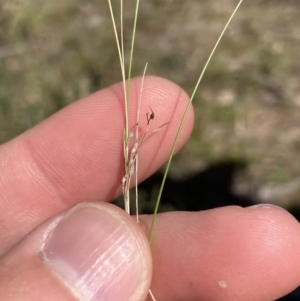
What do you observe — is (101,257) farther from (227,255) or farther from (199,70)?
(199,70)

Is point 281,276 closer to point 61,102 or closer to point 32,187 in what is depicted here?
point 32,187

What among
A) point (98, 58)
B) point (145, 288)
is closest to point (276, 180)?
point (98, 58)

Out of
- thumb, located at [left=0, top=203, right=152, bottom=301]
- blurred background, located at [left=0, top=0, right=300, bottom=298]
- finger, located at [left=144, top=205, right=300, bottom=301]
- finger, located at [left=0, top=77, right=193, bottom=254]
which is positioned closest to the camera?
thumb, located at [left=0, top=203, right=152, bottom=301]

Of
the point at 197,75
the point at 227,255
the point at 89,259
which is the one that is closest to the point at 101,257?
the point at 89,259

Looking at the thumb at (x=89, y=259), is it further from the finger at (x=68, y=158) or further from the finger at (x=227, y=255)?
the finger at (x=68, y=158)

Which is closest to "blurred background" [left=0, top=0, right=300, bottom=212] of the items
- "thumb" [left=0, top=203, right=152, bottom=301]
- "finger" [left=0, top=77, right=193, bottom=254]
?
"finger" [left=0, top=77, right=193, bottom=254]

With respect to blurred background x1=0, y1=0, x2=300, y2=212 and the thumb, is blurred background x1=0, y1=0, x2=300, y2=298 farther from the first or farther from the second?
the thumb
